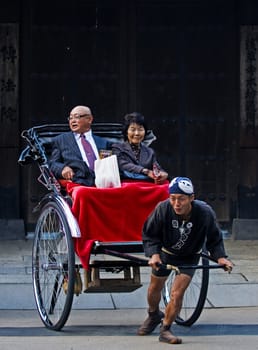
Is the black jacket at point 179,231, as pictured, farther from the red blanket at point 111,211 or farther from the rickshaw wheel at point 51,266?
the rickshaw wheel at point 51,266

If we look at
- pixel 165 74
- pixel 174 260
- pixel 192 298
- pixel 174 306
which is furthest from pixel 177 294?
pixel 165 74

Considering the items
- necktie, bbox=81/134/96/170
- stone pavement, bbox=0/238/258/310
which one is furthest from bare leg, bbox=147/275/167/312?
necktie, bbox=81/134/96/170

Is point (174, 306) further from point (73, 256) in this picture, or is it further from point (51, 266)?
point (51, 266)

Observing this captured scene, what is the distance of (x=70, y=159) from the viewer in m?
7.59

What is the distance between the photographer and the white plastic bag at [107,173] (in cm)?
720

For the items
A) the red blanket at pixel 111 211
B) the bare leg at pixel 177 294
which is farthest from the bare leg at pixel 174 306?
the red blanket at pixel 111 211

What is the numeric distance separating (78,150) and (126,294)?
1684mm

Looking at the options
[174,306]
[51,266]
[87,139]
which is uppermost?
[87,139]

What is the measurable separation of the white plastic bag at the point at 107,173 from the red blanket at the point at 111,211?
11 cm

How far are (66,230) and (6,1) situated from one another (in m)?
5.28

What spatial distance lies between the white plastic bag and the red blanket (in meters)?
0.11

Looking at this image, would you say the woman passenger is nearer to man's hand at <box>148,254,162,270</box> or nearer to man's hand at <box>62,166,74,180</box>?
man's hand at <box>62,166,74,180</box>

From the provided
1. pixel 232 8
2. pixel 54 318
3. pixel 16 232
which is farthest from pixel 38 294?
pixel 232 8

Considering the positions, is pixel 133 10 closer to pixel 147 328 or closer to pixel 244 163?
pixel 244 163
